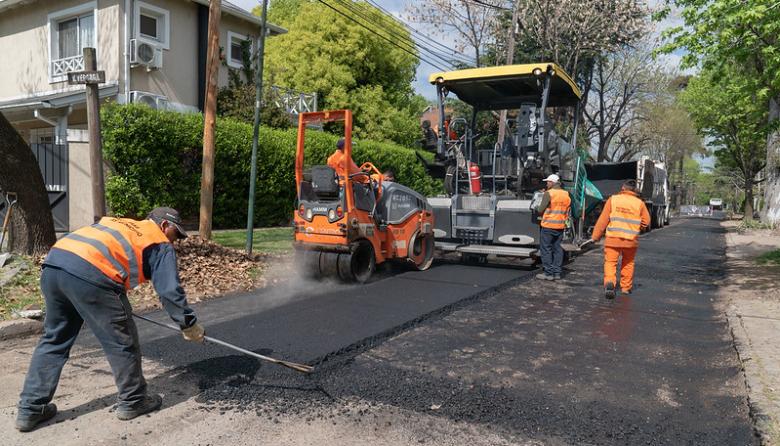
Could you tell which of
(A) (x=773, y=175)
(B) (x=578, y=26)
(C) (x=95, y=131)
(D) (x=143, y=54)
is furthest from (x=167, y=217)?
(B) (x=578, y=26)

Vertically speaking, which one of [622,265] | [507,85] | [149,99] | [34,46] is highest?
[34,46]

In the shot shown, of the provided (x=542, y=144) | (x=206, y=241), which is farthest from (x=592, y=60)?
(x=206, y=241)

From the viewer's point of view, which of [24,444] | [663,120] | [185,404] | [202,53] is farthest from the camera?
[663,120]

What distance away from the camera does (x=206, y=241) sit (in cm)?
897

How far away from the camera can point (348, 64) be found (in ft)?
83.2

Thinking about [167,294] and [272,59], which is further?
[272,59]

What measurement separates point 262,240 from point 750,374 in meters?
8.93

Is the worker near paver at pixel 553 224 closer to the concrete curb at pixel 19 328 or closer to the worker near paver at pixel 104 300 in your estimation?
the worker near paver at pixel 104 300

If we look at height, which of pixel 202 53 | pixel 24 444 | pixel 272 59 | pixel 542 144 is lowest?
pixel 24 444

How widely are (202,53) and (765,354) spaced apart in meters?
16.2

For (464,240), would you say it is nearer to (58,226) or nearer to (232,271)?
(232,271)

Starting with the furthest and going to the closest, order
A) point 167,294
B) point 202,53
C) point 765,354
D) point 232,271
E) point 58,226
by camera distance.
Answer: point 202,53 → point 58,226 → point 232,271 → point 765,354 → point 167,294

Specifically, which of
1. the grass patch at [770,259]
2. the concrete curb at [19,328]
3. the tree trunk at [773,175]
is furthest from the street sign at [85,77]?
the tree trunk at [773,175]

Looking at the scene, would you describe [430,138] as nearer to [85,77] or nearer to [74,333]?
[85,77]
